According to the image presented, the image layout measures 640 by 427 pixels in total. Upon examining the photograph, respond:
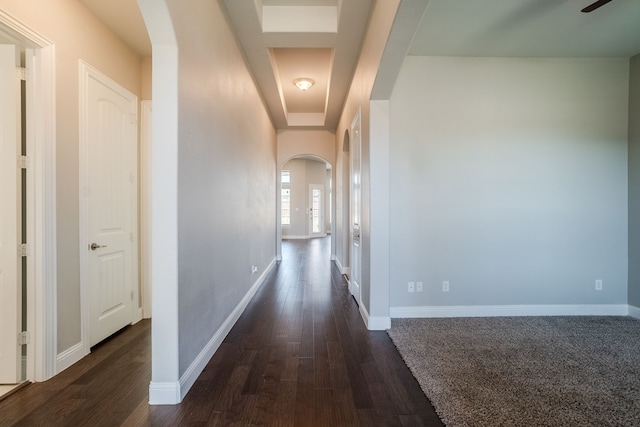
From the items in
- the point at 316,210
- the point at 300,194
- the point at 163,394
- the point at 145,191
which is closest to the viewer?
the point at 163,394

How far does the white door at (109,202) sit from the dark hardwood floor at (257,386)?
266 millimetres

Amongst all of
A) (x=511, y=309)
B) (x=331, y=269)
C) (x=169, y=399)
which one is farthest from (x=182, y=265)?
(x=331, y=269)

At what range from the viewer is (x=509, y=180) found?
124 inches

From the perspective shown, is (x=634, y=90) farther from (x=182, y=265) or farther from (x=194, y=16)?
(x=182, y=265)

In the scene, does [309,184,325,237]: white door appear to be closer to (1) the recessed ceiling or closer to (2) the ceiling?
(1) the recessed ceiling

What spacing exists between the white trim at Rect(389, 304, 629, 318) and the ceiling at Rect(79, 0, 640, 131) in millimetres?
2750

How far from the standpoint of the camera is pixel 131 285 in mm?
2854

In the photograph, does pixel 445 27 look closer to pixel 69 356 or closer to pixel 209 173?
pixel 209 173

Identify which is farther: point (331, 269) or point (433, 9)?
point (331, 269)

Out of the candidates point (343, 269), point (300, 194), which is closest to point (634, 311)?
point (343, 269)

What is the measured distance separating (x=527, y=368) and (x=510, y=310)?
1240mm

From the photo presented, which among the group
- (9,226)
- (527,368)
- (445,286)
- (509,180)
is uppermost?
(509,180)

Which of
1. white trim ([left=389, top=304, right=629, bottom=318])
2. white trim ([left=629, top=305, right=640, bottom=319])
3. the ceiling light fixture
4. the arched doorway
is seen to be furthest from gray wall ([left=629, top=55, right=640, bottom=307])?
the arched doorway

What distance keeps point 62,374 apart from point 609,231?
5.23m
